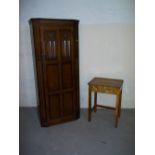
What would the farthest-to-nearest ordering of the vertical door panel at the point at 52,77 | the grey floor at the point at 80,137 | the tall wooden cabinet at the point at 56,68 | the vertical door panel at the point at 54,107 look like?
the vertical door panel at the point at 54,107 → the vertical door panel at the point at 52,77 → the tall wooden cabinet at the point at 56,68 → the grey floor at the point at 80,137

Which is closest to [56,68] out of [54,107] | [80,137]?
[54,107]

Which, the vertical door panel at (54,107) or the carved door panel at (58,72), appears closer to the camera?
the carved door panel at (58,72)

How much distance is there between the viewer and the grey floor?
7.22 feet

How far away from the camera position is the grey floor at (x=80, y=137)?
2199 mm

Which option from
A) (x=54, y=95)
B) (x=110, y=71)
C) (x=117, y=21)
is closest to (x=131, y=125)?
(x=110, y=71)

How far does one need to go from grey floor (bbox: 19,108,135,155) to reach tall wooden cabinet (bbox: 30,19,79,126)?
0.21 m

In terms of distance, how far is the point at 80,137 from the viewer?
2488 millimetres

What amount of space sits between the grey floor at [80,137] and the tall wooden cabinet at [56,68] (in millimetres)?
211

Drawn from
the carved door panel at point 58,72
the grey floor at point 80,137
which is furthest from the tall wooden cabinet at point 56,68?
the grey floor at point 80,137

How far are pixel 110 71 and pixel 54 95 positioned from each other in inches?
46.9

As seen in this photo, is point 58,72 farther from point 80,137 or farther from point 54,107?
point 80,137

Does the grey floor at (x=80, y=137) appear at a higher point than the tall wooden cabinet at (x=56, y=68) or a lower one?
lower

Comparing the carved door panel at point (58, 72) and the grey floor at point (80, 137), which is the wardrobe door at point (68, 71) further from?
the grey floor at point (80, 137)
